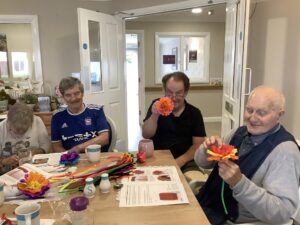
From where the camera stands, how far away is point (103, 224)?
1.05 metres

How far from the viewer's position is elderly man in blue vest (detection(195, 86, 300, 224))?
1.15 m

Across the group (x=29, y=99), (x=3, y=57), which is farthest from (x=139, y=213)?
(x=3, y=57)

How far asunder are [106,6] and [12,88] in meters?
1.80

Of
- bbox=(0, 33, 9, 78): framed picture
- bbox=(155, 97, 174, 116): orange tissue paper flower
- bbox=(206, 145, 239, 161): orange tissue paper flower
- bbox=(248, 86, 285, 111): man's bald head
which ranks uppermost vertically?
bbox=(0, 33, 9, 78): framed picture

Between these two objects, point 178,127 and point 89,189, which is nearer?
point 89,189

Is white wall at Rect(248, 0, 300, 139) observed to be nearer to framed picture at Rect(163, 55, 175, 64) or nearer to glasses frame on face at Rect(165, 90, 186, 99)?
glasses frame on face at Rect(165, 90, 186, 99)

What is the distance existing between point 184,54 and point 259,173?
17.1ft

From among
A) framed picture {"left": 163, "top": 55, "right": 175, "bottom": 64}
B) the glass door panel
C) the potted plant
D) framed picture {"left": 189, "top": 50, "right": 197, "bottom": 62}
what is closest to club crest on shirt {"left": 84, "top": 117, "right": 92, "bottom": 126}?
the glass door panel

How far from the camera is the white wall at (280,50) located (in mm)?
2861

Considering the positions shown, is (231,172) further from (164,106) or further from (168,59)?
(168,59)

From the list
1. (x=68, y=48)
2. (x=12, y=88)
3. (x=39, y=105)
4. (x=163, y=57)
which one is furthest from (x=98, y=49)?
(x=163, y=57)

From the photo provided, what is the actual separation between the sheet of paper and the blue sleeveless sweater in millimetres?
224

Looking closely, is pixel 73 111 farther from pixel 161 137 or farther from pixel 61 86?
pixel 161 137

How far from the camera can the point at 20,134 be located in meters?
2.05
